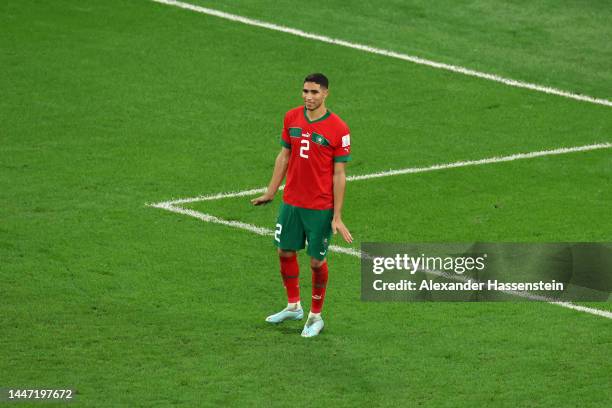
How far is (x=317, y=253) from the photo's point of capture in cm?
1310

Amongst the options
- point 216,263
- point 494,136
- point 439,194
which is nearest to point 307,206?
point 216,263

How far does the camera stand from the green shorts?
13.1 meters

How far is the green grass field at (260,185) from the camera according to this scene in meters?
12.2

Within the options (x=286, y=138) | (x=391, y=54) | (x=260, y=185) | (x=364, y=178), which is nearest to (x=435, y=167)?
(x=364, y=178)

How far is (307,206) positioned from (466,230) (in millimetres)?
3633

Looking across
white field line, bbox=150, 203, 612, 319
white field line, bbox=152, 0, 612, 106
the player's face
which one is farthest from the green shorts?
white field line, bbox=152, 0, 612, 106

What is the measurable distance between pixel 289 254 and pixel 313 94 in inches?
61.3

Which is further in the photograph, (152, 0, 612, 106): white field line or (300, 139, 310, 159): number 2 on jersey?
(152, 0, 612, 106): white field line
